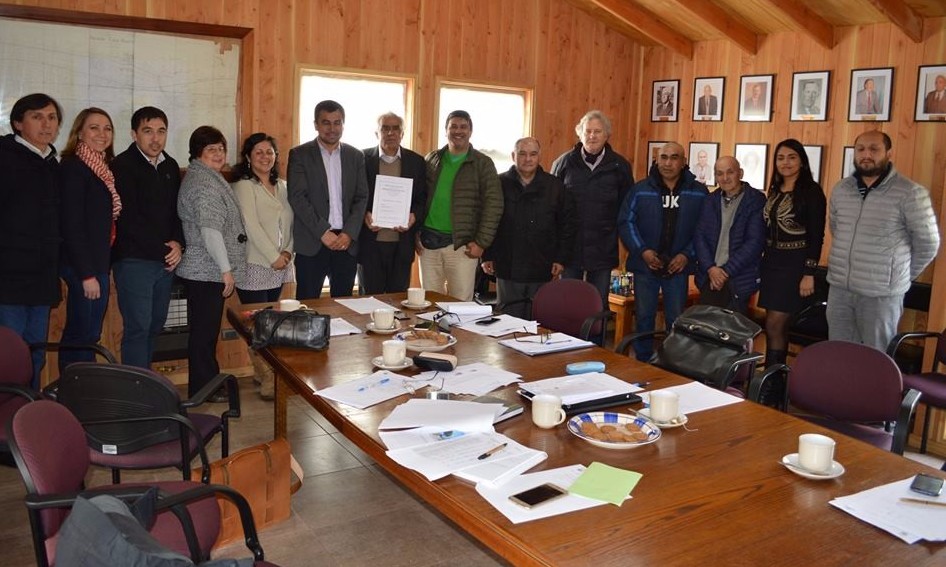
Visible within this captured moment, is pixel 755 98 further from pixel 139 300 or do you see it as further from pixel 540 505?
pixel 540 505

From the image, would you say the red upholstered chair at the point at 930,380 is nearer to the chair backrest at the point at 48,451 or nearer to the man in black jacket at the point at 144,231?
the chair backrest at the point at 48,451

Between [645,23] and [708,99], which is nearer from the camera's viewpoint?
[645,23]

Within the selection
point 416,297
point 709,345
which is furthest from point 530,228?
point 709,345

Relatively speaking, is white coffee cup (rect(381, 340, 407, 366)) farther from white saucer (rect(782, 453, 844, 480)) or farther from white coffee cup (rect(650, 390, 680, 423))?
white saucer (rect(782, 453, 844, 480))

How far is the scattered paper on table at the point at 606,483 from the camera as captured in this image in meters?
1.72

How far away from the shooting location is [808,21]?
5379 mm

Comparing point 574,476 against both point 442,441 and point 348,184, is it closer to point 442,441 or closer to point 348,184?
point 442,441

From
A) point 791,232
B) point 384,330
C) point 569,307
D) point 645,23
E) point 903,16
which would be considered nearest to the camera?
point 384,330

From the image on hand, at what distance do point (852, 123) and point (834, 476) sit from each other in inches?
168

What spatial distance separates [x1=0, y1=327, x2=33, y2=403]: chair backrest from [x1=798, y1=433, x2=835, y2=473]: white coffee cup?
8.45ft

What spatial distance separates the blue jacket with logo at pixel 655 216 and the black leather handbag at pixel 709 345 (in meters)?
1.41

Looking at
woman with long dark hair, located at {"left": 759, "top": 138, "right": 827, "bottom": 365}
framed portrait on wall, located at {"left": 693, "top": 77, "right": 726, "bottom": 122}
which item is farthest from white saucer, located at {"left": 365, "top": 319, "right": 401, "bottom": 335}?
framed portrait on wall, located at {"left": 693, "top": 77, "right": 726, "bottom": 122}

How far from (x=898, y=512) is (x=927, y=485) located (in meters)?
0.15

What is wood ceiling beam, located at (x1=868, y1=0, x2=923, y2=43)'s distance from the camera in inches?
187
